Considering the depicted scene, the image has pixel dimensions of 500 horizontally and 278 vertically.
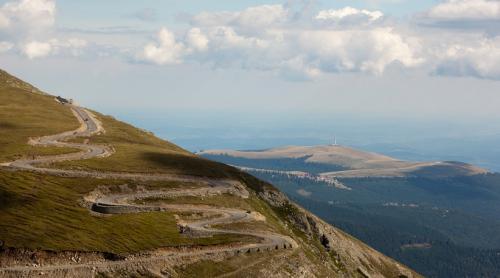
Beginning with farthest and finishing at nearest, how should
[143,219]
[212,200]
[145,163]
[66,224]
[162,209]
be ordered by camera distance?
[145,163] → [212,200] → [162,209] → [143,219] → [66,224]

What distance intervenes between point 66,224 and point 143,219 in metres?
17.8

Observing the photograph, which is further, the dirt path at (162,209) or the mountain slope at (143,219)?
the mountain slope at (143,219)

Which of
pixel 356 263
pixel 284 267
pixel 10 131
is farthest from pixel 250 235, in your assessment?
pixel 10 131

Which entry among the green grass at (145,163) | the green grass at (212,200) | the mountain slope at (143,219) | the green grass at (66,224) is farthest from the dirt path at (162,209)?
the green grass at (145,163)

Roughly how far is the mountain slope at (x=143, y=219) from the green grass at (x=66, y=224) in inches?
8.0

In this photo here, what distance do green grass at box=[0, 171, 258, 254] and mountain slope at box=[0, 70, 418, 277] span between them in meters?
0.20

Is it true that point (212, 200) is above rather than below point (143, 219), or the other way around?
above

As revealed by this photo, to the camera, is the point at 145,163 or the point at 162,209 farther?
the point at 145,163

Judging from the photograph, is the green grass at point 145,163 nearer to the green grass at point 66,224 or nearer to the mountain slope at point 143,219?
the mountain slope at point 143,219

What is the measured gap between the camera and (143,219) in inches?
4365

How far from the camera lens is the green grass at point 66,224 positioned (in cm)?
8731

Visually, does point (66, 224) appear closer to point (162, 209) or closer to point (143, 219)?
point (143, 219)

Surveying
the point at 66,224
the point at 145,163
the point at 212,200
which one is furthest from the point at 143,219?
the point at 145,163

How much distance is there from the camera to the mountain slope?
3477 inches
